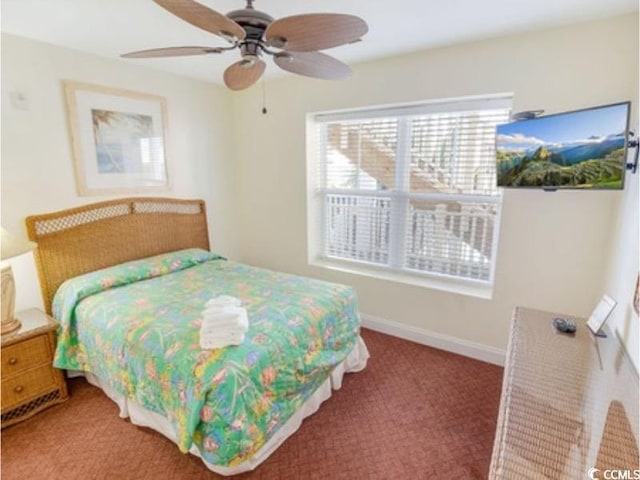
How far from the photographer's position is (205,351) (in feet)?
5.23

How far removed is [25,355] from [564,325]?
306 centimetres

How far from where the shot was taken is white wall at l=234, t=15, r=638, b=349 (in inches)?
79.7

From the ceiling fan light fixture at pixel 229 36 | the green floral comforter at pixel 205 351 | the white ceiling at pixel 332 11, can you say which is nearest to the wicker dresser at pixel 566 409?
the green floral comforter at pixel 205 351

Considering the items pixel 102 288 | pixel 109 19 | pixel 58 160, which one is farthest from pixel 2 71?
pixel 102 288

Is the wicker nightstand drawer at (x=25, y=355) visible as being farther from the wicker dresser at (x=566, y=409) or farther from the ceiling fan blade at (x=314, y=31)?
the wicker dresser at (x=566, y=409)

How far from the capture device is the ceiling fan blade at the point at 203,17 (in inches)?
43.2

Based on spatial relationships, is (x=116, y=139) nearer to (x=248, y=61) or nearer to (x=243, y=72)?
(x=243, y=72)

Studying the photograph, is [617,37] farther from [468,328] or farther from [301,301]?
[301,301]

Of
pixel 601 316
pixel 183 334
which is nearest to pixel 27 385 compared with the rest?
pixel 183 334

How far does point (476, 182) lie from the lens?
267 cm

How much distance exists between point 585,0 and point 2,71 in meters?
3.48

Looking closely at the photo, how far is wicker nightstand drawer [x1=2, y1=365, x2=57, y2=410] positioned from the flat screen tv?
3.06 meters

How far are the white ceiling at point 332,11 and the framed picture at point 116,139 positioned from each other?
0.37 meters

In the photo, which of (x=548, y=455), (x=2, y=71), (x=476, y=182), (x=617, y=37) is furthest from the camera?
(x=476, y=182)
